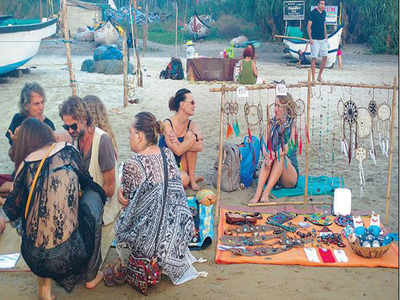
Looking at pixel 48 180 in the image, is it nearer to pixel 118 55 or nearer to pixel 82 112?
pixel 82 112

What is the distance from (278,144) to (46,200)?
104 inches

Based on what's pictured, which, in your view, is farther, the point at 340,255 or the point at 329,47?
the point at 329,47

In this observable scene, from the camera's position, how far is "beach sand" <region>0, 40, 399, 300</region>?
3473 millimetres

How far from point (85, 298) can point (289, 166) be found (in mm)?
2688

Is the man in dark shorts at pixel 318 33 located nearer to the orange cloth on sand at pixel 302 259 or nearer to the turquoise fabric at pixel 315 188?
the turquoise fabric at pixel 315 188

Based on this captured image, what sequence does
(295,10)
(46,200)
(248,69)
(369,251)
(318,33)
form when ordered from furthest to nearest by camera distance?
(295,10), (248,69), (318,33), (369,251), (46,200)

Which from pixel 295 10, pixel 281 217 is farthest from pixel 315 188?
pixel 295 10

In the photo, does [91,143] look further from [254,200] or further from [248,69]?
[248,69]

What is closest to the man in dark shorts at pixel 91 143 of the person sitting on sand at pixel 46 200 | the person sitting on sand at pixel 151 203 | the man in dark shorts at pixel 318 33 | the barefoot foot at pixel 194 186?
the person sitting on sand at pixel 151 203

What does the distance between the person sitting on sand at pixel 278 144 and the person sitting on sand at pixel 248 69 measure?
613cm

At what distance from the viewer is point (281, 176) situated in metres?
5.33

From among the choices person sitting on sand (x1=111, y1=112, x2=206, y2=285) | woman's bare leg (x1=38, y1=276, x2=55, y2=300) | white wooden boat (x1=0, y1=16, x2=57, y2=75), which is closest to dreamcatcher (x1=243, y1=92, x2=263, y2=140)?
person sitting on sand (x1=111, y1=112, x2=206, y2=285)

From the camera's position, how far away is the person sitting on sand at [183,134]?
5145mm

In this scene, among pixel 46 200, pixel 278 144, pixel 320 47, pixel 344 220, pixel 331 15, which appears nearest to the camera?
pixel 46 200
